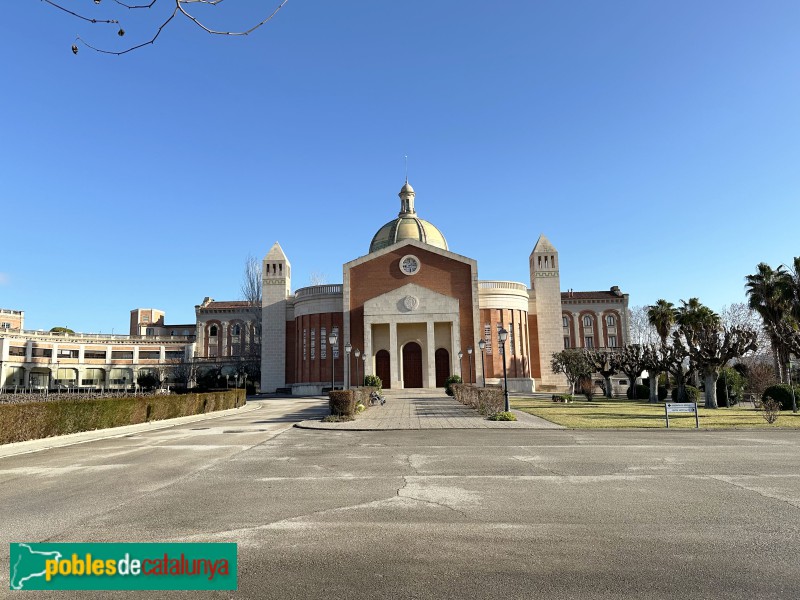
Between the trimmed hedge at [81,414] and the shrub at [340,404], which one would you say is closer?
the trimmed hedge at [81,414]

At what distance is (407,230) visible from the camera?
205 feet

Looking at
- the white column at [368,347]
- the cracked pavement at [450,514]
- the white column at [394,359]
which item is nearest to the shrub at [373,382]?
the white column at [368,347]

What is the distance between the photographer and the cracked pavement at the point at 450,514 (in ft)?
16.0

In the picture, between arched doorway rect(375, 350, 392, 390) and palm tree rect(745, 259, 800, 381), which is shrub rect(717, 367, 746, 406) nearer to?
palm tree rect(745, 259, 800, 381)

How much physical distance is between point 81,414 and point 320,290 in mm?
36583

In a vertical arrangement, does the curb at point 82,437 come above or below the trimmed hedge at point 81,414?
below

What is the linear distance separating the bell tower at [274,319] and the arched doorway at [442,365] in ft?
58.5

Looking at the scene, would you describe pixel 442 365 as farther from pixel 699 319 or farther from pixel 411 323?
pixel 699 319

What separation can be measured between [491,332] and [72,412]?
39.3 metres

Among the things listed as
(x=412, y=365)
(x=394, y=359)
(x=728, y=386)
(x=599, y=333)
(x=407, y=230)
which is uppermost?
(x=407, y=230)

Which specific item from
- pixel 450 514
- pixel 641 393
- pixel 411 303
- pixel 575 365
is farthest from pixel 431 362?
pixel 450 514

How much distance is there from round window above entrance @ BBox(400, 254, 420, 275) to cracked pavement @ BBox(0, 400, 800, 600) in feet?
129

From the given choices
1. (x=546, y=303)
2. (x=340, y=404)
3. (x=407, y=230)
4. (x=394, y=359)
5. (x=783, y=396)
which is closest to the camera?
(x=340, y=404)

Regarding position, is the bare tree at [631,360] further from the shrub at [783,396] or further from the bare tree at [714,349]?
the shrub at [783,396]
